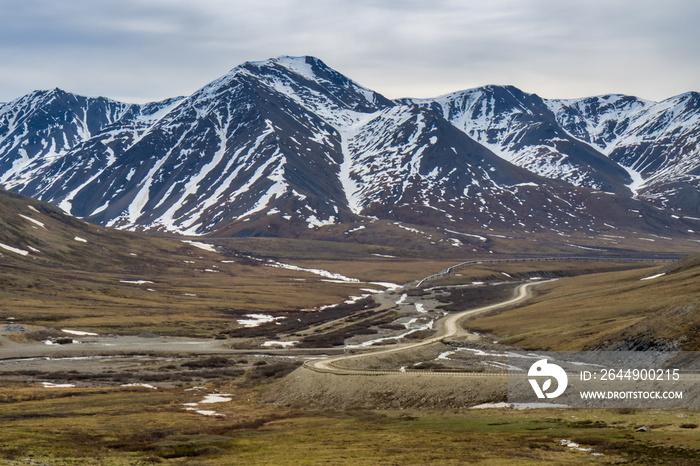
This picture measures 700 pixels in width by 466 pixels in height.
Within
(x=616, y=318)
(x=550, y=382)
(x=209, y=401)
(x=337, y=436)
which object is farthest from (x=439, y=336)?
(x=337, y=436)

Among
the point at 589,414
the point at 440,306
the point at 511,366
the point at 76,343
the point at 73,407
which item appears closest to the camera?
the point at 589,414

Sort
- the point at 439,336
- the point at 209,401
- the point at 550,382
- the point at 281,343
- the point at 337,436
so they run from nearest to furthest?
the point at 337,436, the point at 550,382, the point at 209,401, the point at 439,336, the point at 281,343

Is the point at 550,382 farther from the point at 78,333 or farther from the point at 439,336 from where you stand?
the point at 78,333

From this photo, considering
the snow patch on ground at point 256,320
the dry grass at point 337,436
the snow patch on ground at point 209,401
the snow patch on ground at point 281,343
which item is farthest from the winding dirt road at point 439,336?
the snow patch on ground at point 256,320

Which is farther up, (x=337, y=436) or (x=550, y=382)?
(x=550, y=382)

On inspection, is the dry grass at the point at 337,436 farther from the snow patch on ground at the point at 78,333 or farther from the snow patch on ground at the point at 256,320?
the snow patch on ground at the point at 256,320

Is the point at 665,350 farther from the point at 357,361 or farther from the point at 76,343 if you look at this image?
the point at 76,343

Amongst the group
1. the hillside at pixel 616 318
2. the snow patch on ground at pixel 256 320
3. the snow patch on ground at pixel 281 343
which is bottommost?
the snow patch on ground at pixel 281 343

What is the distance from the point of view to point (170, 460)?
1800 inches

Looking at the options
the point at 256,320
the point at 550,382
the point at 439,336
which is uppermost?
the point at 550,382

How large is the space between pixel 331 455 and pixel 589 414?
19.4 meters

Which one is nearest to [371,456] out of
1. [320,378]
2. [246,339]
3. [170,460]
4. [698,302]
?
[170,460]

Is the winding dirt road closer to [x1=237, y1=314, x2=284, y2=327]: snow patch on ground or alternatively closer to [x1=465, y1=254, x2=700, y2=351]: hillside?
[x1=465, y1=254, x2=700, y2=351]: hillside

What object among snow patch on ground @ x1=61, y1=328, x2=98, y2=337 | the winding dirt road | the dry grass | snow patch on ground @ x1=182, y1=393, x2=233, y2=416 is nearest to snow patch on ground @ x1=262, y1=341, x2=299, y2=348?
the winding dirt road
